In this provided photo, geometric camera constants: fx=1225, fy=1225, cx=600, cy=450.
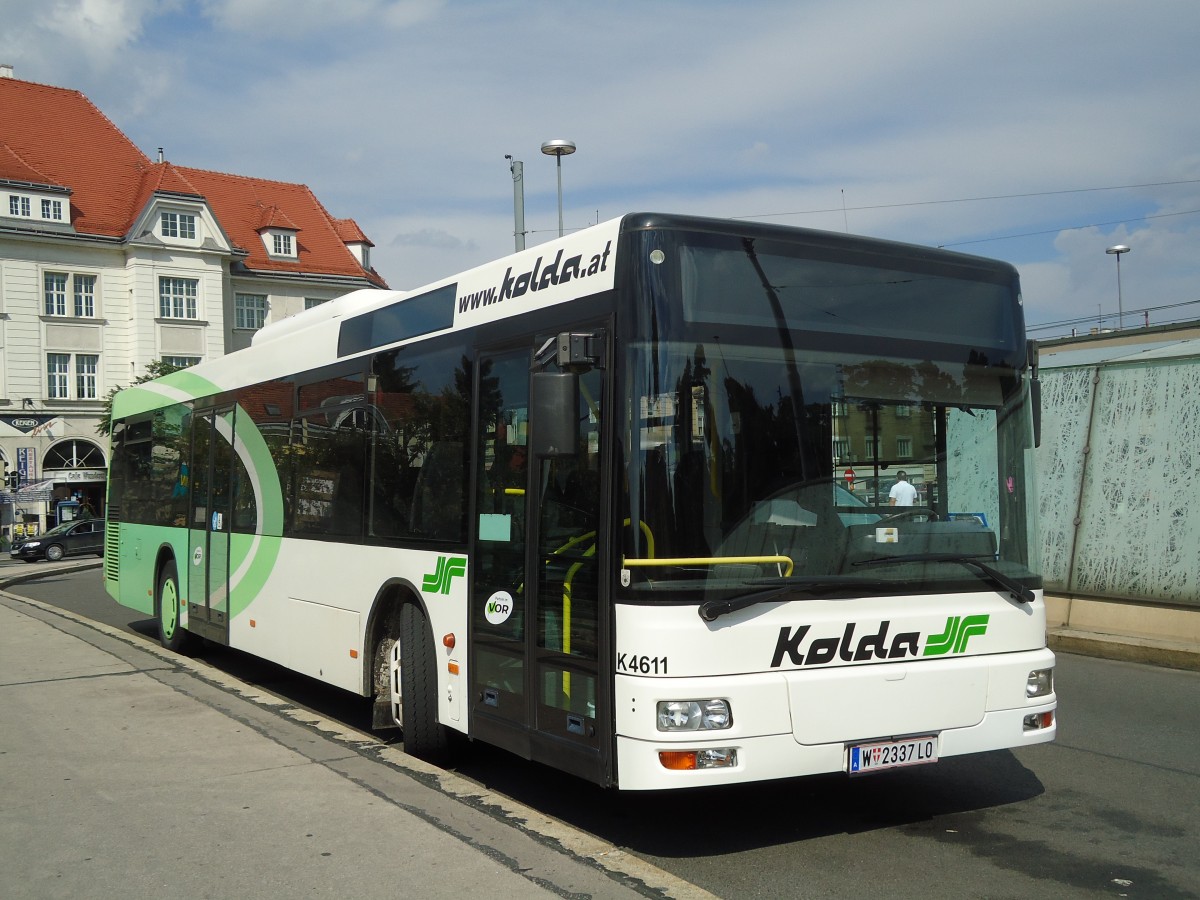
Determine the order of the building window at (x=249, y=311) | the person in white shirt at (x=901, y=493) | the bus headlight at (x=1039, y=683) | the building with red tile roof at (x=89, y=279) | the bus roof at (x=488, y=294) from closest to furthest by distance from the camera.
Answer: the bus roof at (x=488, y=294) < the person in white shirt at (x=901, y=493) < the bus headlight at (x=1039, y=683) < the building with red tile roof at (x=89, y=279) < the building window at (x=249, y=311)

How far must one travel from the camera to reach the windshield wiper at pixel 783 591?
5.48 m

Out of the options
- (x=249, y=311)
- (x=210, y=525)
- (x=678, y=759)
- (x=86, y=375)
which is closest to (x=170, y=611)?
(x=210, y=525)

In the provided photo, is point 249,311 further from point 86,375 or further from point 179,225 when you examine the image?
point 86,375

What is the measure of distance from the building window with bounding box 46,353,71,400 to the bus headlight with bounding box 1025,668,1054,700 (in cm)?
5271

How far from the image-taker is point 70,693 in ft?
34.4

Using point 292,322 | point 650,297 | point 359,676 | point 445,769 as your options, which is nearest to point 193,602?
point 292,322

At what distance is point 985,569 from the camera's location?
621cm

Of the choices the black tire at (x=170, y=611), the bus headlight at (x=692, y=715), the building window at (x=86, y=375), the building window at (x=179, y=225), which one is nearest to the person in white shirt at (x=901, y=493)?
the bus headlight at (x=692, y=715)

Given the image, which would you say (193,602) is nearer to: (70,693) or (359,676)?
(70,693)

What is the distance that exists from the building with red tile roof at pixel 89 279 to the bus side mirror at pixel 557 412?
4711 centimetres

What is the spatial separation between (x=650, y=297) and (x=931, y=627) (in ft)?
7.00

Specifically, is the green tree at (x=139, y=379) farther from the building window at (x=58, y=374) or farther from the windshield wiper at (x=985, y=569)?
the windshield wiper at (x=985, y=569)

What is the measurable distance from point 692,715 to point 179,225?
55328 millimetres

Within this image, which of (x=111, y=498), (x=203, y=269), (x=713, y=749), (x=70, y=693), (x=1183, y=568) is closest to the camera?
(x=713, y=749)
